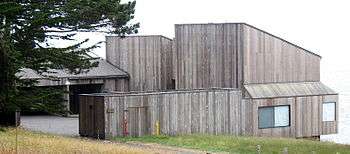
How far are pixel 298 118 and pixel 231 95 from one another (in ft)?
16.6

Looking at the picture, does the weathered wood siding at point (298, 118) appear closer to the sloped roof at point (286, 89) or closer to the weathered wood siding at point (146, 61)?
the sloped roof at point (286, 89)

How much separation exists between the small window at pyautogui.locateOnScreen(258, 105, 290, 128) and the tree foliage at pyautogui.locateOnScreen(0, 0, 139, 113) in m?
10.7

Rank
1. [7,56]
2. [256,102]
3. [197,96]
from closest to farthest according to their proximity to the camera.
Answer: [7,56], [197,96], [256,102]

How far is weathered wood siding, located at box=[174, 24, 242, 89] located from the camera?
119 feet

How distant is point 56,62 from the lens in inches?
1044

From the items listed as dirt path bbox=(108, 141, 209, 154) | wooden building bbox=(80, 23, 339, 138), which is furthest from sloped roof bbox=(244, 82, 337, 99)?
dirt path bbox=(108, 141, 209, 154)

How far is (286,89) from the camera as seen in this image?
3722 cm

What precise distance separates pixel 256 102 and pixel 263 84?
1726 mm

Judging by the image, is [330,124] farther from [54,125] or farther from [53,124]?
[53,124]

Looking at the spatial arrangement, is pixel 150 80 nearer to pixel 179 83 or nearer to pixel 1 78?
pixel 179 83

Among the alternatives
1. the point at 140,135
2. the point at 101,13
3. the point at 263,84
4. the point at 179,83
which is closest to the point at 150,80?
the point at 179,83

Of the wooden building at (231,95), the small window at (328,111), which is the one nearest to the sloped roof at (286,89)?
the wooden building at (231,95)

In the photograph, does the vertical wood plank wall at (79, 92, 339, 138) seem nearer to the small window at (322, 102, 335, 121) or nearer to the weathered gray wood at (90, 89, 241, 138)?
the weathered gray wood at (90, 89, 241, 138)

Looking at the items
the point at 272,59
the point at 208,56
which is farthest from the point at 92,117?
the point at 272,59
